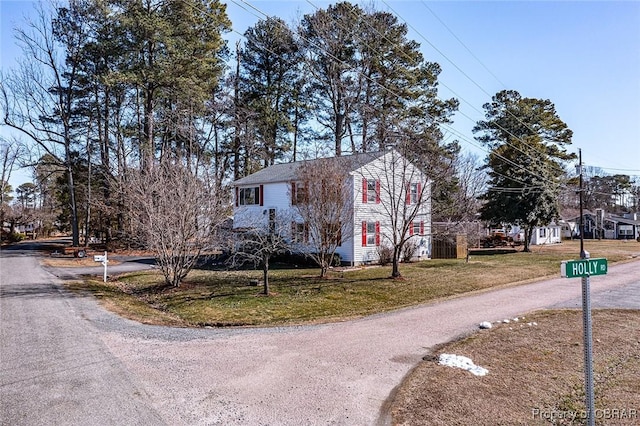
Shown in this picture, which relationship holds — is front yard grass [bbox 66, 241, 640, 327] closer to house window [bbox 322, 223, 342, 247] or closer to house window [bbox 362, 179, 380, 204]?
house window [bbox 322, 223, 342, 247]

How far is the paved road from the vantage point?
4.67 meters

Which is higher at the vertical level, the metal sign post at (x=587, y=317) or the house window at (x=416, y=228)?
the house window at (x=416, y=228)

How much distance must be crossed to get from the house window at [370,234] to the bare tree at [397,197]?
0.29 meters

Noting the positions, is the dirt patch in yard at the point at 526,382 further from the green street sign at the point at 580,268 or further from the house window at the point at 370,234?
the house window at the point at 370,234

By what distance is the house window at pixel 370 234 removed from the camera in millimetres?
20531

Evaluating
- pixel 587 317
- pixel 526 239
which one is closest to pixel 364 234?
pixel 526 239

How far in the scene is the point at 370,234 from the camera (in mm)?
20953

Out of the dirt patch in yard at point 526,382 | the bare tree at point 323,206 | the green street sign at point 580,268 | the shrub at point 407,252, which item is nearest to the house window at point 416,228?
the shrub at point 407,252

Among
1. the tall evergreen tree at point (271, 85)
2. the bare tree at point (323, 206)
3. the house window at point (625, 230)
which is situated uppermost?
the tall evergreen tree at point (271, 85)

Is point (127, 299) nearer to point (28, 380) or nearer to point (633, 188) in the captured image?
point (28, 380)

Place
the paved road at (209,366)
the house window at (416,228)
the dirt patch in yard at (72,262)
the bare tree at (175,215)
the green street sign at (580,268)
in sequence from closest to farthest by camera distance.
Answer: the green street sign at (580,268) → the paved road at (209,366) → the bare tree at (175,215) → the dirt patch in yard at (72,262) → the house window at (416,228)

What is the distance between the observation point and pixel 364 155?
2239 centimetres

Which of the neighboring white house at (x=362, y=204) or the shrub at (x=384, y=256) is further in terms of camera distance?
the shrub at (x=384, y=256)

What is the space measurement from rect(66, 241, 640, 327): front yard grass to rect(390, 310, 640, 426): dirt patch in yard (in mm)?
3663
